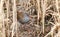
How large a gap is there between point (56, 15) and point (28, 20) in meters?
0.26

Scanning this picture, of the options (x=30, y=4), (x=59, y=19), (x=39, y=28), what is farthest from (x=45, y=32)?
(x=30, y=4)

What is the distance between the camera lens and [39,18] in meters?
1.32

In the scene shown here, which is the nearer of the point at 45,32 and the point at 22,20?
the point at 45,32

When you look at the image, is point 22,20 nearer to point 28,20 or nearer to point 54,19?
point 28,20

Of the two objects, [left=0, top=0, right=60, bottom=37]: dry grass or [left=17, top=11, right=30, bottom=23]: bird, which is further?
[left=17, top=11, right=30, bottom=23]: bird

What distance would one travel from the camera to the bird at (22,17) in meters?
1.36

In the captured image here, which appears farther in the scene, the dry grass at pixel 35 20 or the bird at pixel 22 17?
the bird at pixel 22 17

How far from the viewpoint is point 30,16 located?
4.58ft

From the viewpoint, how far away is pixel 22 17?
1379 mm

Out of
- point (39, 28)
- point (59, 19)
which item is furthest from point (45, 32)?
point (59, 19)

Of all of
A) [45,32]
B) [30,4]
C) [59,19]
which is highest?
[30,4]

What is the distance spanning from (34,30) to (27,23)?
103 mm

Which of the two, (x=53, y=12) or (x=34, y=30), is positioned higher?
(x=53, y=12)

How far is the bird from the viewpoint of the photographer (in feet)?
4.47
